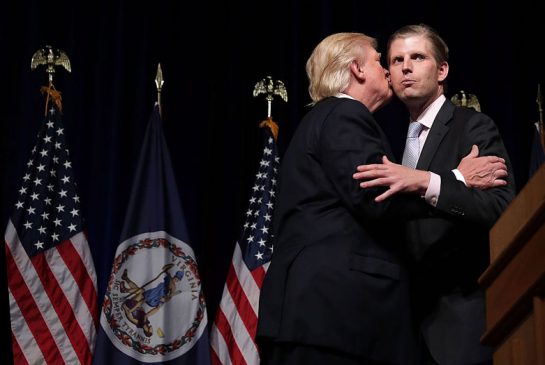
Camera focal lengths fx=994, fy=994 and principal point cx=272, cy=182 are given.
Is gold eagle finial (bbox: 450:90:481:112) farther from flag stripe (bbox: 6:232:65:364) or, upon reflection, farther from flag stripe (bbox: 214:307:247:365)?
flag stripe (bbox: 6:232:65:364)

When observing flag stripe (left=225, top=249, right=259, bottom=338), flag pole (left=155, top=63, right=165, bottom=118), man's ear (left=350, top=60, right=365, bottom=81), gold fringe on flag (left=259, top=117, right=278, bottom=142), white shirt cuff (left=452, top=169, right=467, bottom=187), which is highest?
man's ear (left=350, top=60, right=365, bottom=81)

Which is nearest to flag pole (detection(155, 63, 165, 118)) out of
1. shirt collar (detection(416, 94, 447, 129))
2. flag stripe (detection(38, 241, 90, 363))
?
flag stripe (detection(38, 241, 90, 363))

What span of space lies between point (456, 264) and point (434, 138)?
1.32 feet

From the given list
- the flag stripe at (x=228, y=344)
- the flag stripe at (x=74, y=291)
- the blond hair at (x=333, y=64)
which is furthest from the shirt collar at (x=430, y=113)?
the flag stripe at (x=74, y=291)

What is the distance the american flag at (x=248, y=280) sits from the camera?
459 centimetres

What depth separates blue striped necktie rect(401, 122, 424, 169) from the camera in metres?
3.04

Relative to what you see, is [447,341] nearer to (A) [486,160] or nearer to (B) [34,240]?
(A) [486,160]

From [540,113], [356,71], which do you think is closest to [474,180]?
[356,71]

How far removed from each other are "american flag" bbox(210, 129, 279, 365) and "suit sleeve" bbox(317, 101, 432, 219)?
1.98m

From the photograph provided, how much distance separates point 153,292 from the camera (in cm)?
449

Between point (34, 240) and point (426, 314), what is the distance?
86.4 inches

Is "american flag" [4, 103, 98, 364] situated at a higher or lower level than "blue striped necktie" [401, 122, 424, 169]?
lower

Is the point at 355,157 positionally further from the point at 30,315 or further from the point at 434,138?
the point at 30,315

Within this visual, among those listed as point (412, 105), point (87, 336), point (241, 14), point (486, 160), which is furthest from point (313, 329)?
point (241, 14)
